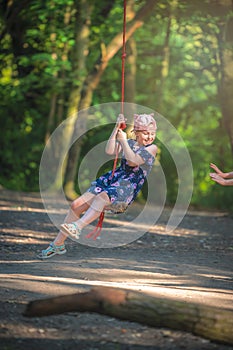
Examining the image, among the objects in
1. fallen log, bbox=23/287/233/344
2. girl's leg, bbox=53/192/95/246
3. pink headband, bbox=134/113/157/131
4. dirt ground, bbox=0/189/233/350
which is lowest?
dirt ground, bbox=0/189/233/350

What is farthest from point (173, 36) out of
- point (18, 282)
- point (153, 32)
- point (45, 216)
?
point (18, 282)

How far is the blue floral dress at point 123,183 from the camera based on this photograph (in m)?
7.73

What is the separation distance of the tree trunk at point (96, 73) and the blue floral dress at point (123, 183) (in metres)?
7.71

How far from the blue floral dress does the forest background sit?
7.29 meters

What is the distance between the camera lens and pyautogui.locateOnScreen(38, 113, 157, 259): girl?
7715 millimetres

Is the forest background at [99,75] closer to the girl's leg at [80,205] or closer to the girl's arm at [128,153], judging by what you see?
the girl's arm at [128,153]

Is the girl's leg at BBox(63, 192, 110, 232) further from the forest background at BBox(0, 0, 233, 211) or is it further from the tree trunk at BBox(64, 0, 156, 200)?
the tree trunk at BBox(64, 0, 156, 200)

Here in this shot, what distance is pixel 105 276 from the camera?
309 inches

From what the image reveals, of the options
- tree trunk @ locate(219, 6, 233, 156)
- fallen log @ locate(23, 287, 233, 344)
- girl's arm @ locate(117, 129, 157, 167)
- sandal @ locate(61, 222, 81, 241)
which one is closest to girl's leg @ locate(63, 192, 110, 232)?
sandal @ locate(61, 222, 81, 241)

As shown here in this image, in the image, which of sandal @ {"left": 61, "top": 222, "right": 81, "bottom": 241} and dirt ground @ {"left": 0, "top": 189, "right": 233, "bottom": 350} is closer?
dirt ground @ {"left": 0, "top": 189, "right": 233, "bottom": 350}

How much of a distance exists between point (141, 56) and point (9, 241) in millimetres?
13634

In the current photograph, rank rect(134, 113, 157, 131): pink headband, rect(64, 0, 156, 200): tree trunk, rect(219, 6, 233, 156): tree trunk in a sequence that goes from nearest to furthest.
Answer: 1. rect(134, 113, 157, 131): pink headband
2. rect(219, 6, 233, 156): tree trunk
3. rect(64, 0, 156, 200): tree trunk

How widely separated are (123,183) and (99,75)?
1038 centimetres

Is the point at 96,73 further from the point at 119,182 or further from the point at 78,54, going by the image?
the point at 119,182
